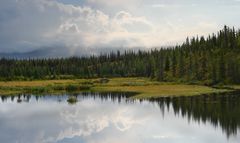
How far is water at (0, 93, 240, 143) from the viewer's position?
2024 inches

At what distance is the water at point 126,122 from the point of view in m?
51.4

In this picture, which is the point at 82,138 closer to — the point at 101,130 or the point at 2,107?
the point at 101,130

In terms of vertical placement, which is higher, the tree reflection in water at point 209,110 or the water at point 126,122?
the tree reflection in water at point 209,110

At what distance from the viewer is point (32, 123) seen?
217 ft

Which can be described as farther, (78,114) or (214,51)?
(214,51)

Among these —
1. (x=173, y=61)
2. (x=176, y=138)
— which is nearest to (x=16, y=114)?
(x=176, y=138)

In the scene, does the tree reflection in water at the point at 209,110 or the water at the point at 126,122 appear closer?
the water at the point at 126,122

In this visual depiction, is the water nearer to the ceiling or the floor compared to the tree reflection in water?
nearer to the floor

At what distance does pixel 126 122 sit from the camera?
214 ft

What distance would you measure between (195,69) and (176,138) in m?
110

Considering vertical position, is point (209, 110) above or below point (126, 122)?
above

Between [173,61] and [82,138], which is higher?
[173,61]

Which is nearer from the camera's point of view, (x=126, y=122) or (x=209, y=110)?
(x=126, y=122)

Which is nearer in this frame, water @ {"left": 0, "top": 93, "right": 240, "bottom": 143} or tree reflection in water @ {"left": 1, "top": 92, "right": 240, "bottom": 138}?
water @ {"left": 0, "top": 93, "right": 240, "bottom": 143}
